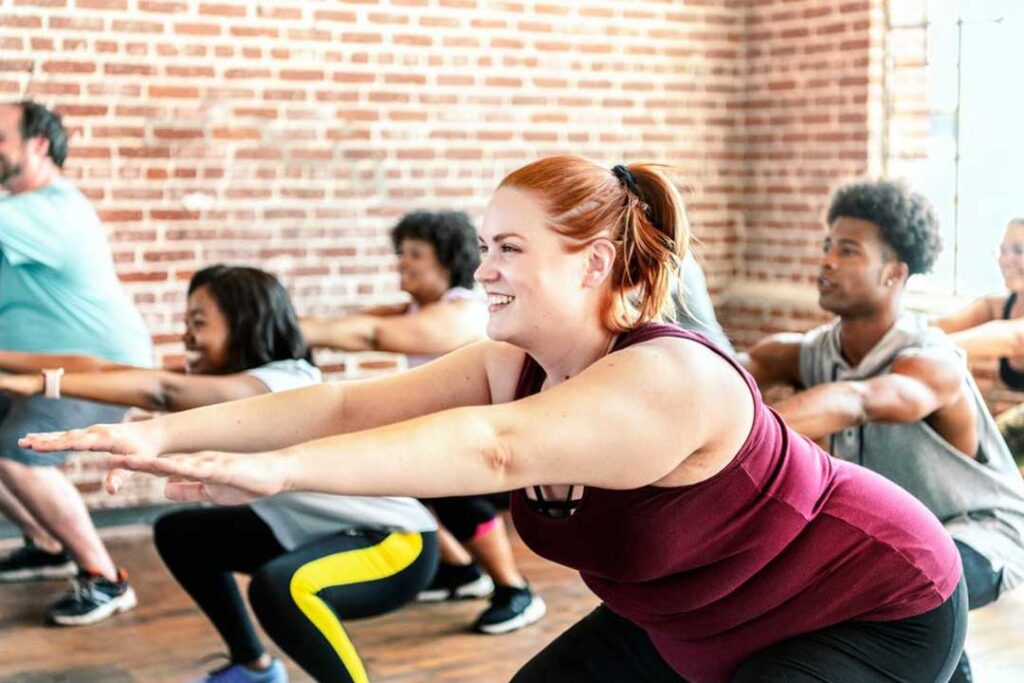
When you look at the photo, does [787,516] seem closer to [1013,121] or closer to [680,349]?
[680,349]

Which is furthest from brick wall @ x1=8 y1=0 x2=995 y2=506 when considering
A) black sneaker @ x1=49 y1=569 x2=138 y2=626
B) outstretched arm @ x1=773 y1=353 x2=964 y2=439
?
outstretched arm @ x1=773 y1=353 x2=964 y2=439

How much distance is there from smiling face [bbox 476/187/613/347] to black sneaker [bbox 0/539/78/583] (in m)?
3.23

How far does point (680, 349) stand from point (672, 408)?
93 millimetres

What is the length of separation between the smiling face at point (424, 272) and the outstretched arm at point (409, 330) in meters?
0.06

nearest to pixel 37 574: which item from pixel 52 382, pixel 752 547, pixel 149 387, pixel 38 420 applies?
pixel 38 420

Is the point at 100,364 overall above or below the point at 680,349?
below

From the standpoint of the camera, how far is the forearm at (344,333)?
4395 mm

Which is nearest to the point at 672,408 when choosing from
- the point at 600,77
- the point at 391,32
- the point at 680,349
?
the point at 680,349

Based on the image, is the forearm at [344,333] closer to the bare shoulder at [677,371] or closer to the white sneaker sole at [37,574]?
the white sneaker sole at [37,574]

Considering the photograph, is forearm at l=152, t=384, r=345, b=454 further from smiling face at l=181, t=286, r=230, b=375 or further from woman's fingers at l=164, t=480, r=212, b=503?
smiling face at l=181, t=286, r=230, b=375

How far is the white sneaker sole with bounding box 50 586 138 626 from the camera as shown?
424 cm

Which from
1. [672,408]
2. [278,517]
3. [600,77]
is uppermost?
[600,77]

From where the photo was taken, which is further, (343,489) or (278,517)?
(278,517)

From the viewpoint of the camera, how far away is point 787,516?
6.08 ft
